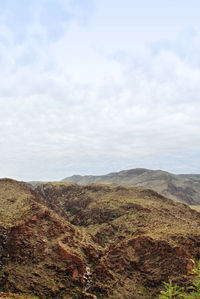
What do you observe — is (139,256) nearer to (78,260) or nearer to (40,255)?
(78,260)

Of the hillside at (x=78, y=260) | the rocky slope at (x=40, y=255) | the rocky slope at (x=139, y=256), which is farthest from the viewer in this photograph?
the rocky slope at (x=139, y=256)

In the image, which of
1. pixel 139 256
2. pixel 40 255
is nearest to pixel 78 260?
pixel 40 255

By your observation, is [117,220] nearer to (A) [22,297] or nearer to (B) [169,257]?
(B) [169,257]

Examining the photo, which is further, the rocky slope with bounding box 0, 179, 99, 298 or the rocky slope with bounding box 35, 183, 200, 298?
the rocky slope with bounding box 35, 183, 200, 298

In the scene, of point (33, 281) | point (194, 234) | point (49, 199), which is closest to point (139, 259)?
point (194, 234)

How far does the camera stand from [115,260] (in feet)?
96.3

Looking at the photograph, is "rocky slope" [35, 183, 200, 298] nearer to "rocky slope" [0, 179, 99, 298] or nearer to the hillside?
the hillside

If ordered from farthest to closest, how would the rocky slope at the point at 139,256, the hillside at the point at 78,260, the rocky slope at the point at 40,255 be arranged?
the rocky slope at the point at 139,256 < the hillside at the point at 78,260 < the rocky slope at the point at 40,255

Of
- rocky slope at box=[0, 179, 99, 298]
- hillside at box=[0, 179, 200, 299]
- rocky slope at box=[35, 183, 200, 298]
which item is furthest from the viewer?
rocky slope at box=[35, 183, 200, 298]

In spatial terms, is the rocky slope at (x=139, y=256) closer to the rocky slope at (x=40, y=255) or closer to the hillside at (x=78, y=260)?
the hillside at (x=78, y=260)

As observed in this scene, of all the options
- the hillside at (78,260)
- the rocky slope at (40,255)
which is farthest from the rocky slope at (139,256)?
the rocky slope at (40,255)

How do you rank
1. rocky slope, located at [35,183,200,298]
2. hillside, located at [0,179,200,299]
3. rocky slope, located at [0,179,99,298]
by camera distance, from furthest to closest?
1. rocky slope, located at [35,183,200,298]
2. hillside, located at [0,179,200,299]
3. rocky slope, located at [0,179,99,298]

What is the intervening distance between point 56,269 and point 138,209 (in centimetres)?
2414

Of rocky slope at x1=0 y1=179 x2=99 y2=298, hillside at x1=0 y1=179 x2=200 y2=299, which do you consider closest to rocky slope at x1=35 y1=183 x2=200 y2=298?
hillside at x1=0 y1=179 x2=200 y2=299
